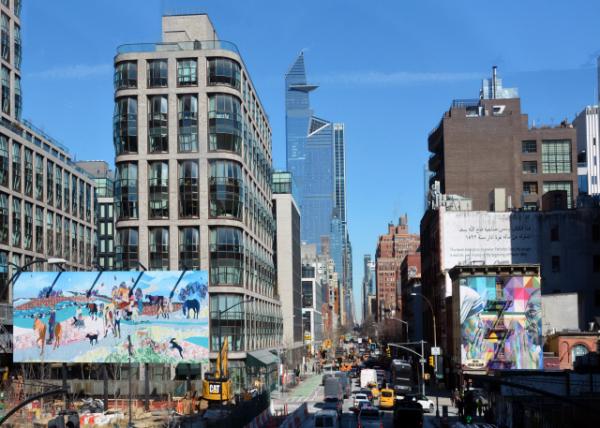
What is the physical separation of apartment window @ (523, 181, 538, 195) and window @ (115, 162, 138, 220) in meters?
64.3

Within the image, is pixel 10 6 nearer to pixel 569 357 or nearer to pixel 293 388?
pixel 293 388

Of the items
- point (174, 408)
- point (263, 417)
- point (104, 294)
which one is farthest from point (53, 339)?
point (263, 417)

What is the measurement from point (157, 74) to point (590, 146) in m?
108

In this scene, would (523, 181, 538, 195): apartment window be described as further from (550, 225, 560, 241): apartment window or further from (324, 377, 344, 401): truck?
(324, 377, 344, 401): truck

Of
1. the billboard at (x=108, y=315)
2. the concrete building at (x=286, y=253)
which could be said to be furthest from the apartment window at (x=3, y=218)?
the concrete building at (x=286, y=253)

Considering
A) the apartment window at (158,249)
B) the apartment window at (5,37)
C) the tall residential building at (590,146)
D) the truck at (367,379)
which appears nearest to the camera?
the apartment window at (158,249)

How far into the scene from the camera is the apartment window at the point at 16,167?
322ft

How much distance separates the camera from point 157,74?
81125 millimetres

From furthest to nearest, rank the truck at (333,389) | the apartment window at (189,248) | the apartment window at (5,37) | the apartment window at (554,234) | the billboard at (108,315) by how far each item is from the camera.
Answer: the apartment window at (5,37), the apartment window at (554,234), the apartment window at (189,248), the truck at (333,389), the billboard at (108,315)

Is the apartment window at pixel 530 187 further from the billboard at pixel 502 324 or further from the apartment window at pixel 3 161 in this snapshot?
the apartment window at pixel 3 161

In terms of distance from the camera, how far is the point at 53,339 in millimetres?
66688

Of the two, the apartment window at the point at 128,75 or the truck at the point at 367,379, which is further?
the truck at the point at 367,379

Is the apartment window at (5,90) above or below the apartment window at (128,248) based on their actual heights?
above

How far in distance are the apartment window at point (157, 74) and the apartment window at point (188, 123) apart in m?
2.29
